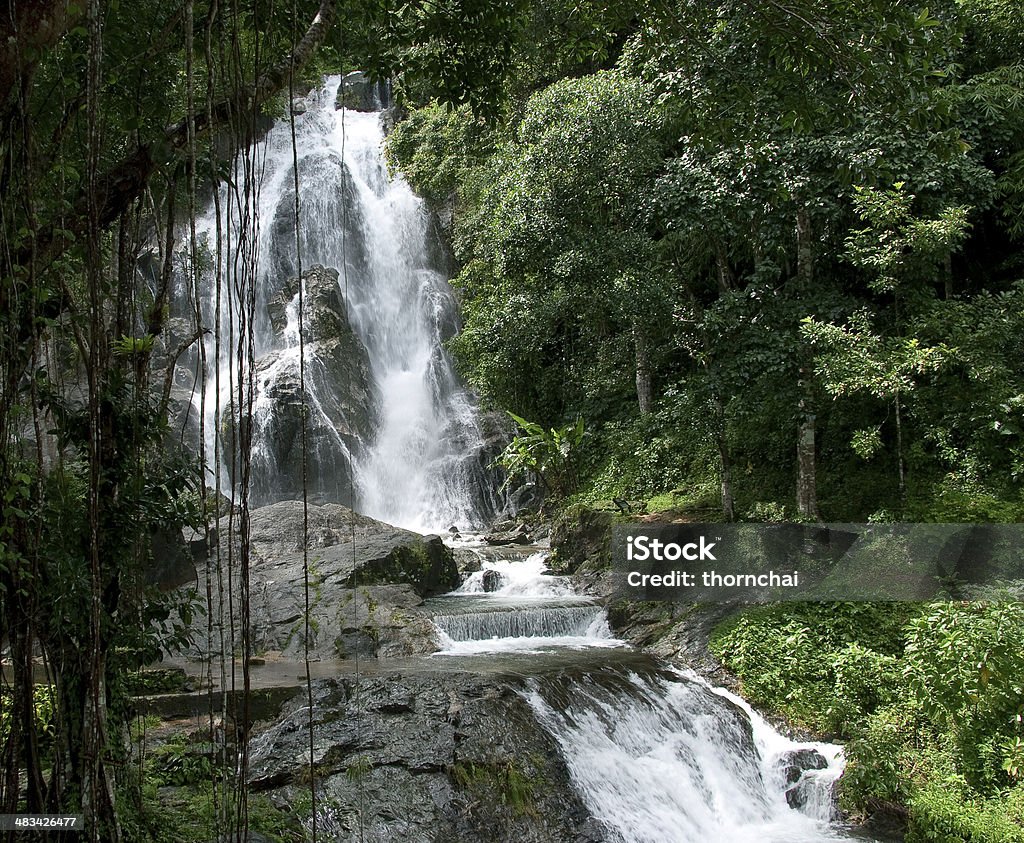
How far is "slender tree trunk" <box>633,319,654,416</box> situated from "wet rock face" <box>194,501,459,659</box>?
14.7 ft

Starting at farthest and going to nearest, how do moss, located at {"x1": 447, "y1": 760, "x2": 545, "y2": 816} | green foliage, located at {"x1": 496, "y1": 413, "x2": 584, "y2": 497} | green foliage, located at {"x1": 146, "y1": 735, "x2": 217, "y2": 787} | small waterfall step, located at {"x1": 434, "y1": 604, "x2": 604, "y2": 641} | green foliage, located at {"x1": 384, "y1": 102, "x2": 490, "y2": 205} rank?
green foliage, located at {"x1": 384, "y1": 102, "x2": 490, "y2": 205}, green foliage, located at {"x1": 496, "y1": 413, "x2": 584, "y2": 497}, small waterfall step, located at {"x1": 434, "y1": 604, "x2": 604, "y2": 641}, moss, located at {"x1": 447, "y1": 760, "x2": 545, "y2": 816}, green foliage, located at {"x1": 146, "y1": 735, "x2": 217, "y2": 787}

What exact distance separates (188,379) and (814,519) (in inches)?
538

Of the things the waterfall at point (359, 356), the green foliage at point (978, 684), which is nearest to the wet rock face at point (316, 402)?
the waterfall at point (359, 356)

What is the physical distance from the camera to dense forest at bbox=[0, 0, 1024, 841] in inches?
118

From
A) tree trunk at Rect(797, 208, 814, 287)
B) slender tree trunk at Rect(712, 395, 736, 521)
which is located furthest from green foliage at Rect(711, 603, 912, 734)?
tree trunk at Rect(797, 208, 814, 287)

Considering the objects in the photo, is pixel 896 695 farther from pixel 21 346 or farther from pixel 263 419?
pixel 263 419

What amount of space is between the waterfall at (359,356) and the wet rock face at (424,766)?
10.4 metres

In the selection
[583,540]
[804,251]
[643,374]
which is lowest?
[583,540]

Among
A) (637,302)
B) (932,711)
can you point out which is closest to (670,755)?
(932,711)

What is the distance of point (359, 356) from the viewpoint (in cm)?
1962

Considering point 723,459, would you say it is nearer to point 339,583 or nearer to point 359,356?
point 339,583

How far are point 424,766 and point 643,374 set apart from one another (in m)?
9.31

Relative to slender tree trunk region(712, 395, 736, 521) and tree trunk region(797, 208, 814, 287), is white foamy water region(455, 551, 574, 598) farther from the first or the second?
tree trunk region(797, 208, 814, 287)

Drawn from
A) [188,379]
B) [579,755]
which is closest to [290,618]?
[579,755]
